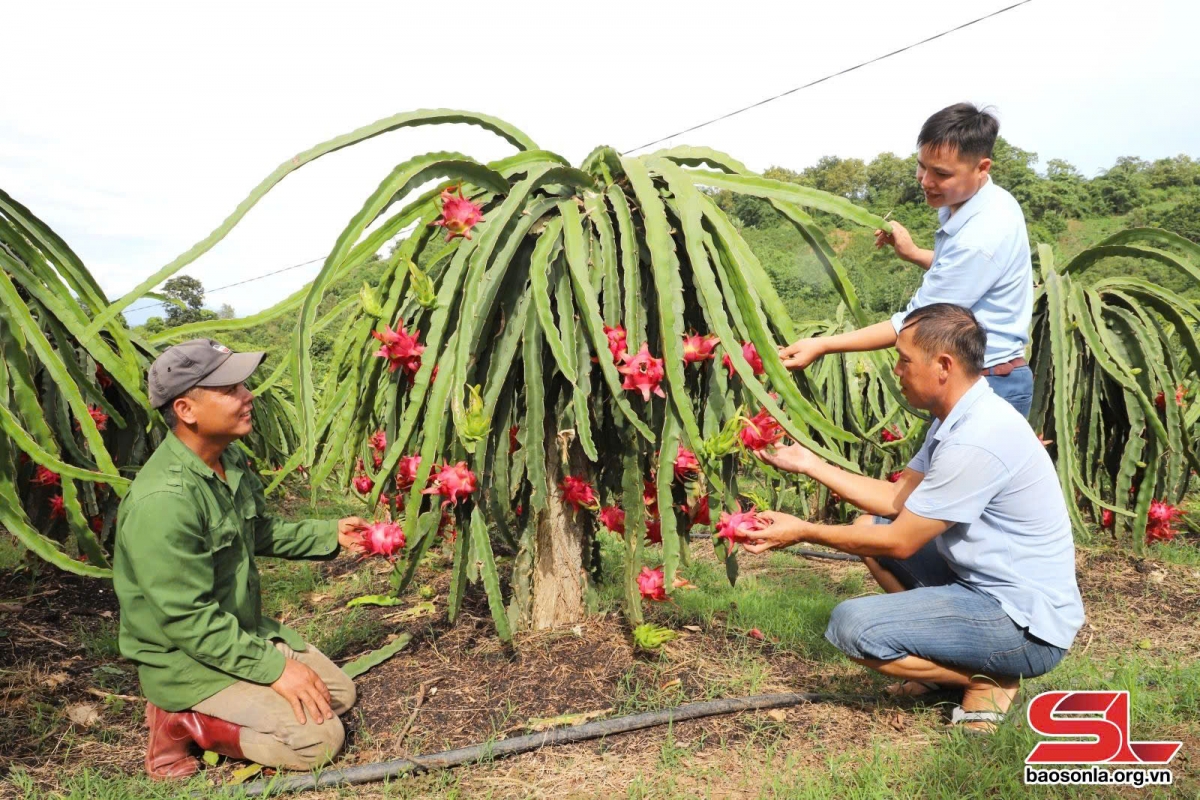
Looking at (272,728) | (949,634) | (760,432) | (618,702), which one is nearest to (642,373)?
(760,432)

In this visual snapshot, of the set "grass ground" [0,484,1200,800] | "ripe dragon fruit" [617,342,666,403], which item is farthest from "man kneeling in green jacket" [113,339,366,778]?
"ripe dragon fruit" [617,342,666,403]

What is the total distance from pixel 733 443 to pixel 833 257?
2.67ft

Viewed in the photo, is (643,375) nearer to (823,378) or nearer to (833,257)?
(833,257)

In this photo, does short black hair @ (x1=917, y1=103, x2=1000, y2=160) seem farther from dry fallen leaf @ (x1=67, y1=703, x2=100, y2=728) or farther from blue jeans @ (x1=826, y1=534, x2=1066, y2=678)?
dry fallen leaf @ (x1=67, y1=703, x2=100, y2=728)

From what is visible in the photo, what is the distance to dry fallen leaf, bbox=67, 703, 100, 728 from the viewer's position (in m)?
2.37

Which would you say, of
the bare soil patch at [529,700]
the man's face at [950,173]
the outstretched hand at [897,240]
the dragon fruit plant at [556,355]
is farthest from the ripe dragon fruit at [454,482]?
the man's face at [950,173]

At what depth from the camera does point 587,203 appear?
2459 millimetres

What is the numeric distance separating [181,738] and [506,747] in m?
0.84

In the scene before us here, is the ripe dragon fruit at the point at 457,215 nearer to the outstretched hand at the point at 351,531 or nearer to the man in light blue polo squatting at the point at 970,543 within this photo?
the outstretched hand at the point at 351,531

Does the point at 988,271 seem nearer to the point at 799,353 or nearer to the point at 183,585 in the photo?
the point at 799,353

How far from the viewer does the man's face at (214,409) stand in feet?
6.85

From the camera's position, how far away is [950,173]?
2.42 m

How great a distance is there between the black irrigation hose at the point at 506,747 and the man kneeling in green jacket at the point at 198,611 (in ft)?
0.29

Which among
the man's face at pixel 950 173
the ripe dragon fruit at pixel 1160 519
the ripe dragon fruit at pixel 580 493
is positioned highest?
the man's face at pixel 950 173
